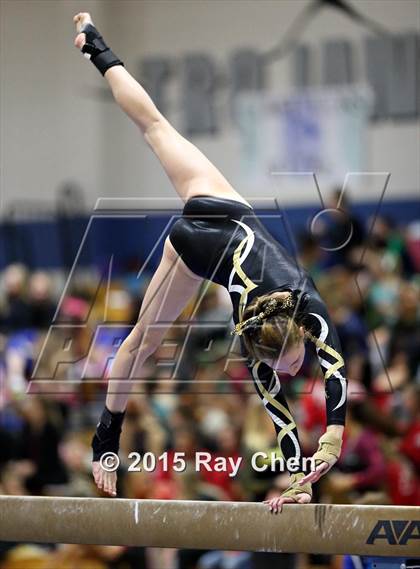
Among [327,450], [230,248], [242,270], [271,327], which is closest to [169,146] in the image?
[230,248]

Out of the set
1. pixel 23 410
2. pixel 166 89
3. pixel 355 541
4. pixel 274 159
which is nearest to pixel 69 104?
pixel 166 89

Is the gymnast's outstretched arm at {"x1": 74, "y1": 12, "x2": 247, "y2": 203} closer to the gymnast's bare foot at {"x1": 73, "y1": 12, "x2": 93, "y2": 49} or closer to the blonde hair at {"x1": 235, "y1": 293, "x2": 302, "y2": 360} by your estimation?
the gymnast's bare foot at {"x1": 73, "y1": 12, "x2": 93, "y2": 49}

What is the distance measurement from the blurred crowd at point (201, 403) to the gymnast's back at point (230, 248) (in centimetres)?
61

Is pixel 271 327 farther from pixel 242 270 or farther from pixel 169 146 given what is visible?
pixel 169 146

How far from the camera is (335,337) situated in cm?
374

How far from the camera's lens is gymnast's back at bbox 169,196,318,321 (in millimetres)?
3859

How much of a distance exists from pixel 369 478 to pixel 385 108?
5.19m

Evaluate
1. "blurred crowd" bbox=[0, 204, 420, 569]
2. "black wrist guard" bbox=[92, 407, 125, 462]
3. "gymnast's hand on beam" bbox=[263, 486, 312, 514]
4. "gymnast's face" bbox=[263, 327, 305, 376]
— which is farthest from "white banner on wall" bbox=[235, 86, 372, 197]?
"gymnast's hand on beam" bbox=[263, 486, 312, 514]

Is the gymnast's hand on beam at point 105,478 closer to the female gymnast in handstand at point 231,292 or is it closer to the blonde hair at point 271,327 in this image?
the female gymnast in handstand at point 231,292

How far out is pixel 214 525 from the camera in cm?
382

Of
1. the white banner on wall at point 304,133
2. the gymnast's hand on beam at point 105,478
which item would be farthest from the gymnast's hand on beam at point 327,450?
the white banner on wall at point 304,133

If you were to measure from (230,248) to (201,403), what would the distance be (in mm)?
2906

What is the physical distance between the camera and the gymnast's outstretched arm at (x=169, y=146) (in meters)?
4.03

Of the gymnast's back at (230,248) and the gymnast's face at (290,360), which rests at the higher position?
the gymnast's back at (230,248)
